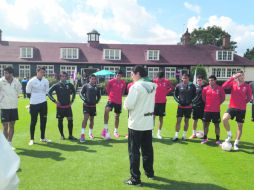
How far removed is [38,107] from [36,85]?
0.66m

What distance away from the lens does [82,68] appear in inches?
1928

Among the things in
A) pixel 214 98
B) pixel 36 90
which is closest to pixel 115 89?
pixel 36 90

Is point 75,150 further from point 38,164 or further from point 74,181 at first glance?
point 74,181

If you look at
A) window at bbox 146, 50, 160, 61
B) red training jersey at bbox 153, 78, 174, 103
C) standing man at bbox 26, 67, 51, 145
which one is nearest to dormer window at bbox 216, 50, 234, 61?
window at bbox 146, 50, 160, 61

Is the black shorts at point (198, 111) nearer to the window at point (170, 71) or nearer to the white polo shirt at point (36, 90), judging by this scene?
the white polo shirt at point (36, 90)

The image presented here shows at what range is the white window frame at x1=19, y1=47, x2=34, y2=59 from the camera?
162ft

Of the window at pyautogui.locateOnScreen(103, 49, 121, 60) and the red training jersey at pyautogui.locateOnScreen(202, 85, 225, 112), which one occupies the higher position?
the window at pyautogui.locateOnScreen(103, 49, 121, 60)

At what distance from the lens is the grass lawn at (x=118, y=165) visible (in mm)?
6398

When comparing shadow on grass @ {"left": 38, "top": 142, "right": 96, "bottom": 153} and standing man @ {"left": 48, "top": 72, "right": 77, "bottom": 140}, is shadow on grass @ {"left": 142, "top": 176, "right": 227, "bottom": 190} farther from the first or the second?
standing man @ {"left": 48, "top": 72, "right": 77, "bottom": 140}

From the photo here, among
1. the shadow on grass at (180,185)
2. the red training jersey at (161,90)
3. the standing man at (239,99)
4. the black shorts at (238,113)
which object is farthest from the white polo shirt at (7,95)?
the black shorts at (238,113)

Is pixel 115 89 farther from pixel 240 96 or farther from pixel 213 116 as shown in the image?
pixel 240 96

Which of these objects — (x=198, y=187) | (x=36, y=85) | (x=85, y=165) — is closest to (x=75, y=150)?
(x=85, y=165)

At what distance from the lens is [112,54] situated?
5022 cm

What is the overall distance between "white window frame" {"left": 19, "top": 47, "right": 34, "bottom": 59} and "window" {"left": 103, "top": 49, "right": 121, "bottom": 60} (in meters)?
10.8
